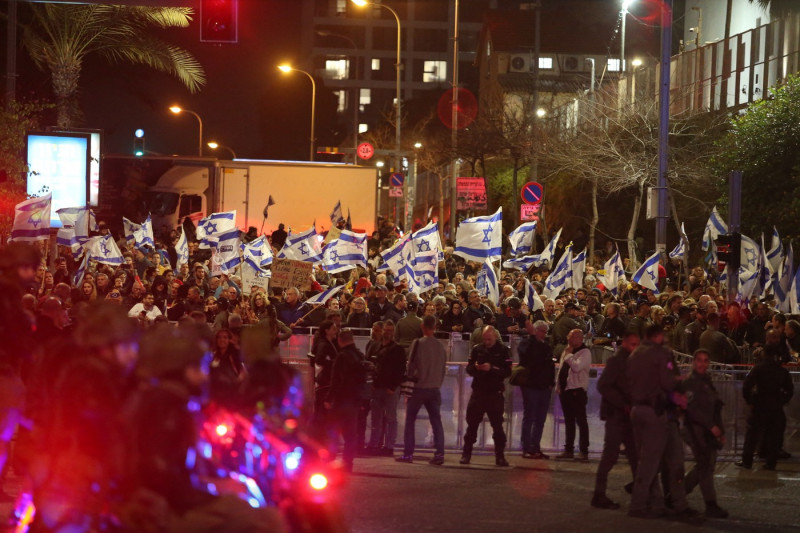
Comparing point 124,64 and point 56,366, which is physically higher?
point 124,64

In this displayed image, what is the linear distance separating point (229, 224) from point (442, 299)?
6.07m

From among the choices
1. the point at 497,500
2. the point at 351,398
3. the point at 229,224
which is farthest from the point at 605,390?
the point at 229,224

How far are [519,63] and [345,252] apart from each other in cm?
5434

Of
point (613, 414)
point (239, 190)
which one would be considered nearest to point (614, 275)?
point (613, 414)

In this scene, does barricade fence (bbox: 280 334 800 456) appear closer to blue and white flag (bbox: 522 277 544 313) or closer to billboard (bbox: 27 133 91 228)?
blue and white flag (bbox: 522 277 544 313)

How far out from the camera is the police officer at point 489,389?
41.7 ft

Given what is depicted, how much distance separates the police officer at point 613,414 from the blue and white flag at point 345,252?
11.7m

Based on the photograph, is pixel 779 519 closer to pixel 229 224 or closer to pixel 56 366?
pixel 56 366

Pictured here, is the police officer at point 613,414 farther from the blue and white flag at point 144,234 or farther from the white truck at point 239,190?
the white truck at point 239,190

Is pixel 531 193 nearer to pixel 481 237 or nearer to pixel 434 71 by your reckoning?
pixel 481 237

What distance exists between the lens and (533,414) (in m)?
13.4

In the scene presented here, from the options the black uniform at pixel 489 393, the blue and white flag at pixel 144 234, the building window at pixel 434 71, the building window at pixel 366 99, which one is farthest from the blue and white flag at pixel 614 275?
the building window at pixel 434 71

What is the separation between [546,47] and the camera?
74.7 m

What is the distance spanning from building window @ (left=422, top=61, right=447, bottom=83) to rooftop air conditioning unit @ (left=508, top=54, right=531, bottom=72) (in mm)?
42732
